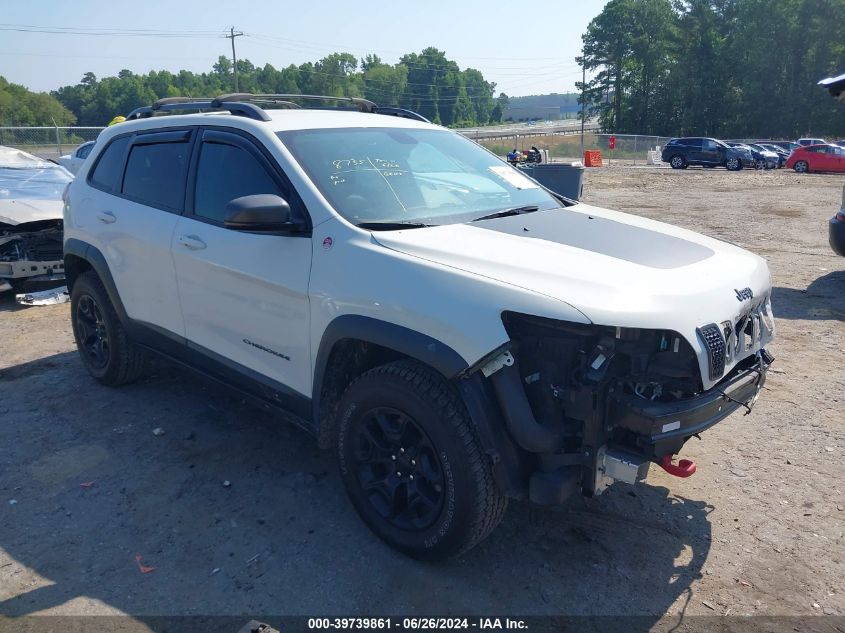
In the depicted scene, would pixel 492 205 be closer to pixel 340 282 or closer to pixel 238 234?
pixel 340 282

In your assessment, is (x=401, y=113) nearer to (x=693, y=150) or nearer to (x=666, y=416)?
(x=666, y=416)

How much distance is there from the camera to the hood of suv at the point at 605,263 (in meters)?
2.71

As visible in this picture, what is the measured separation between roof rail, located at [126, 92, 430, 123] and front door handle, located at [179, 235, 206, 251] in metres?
0.76

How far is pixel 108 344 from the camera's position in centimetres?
511

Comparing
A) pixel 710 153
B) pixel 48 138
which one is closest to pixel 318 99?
pixel 48 138

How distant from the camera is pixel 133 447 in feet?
14.4

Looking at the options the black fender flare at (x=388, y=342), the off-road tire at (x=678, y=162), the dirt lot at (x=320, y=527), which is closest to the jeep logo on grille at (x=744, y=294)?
the dirt lot at (x=320, y=527)

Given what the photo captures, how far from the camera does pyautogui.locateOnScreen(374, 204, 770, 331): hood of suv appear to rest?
271cm

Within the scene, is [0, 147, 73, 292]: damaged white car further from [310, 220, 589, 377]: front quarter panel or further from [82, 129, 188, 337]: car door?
[310, 220, 589, 377]: front quarter panel

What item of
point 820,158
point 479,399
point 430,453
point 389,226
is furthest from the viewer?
point 820,158

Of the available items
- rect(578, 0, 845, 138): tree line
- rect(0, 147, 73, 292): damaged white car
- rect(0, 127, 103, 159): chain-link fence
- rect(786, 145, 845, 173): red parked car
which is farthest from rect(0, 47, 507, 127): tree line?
rect(578, 0, 845, 138): tree line

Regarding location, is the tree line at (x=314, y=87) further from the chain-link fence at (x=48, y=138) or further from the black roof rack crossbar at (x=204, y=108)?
the black roof rack crossbar at (x=204, y=108)

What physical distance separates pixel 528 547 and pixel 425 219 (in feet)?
5.47

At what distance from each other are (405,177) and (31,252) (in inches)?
243
